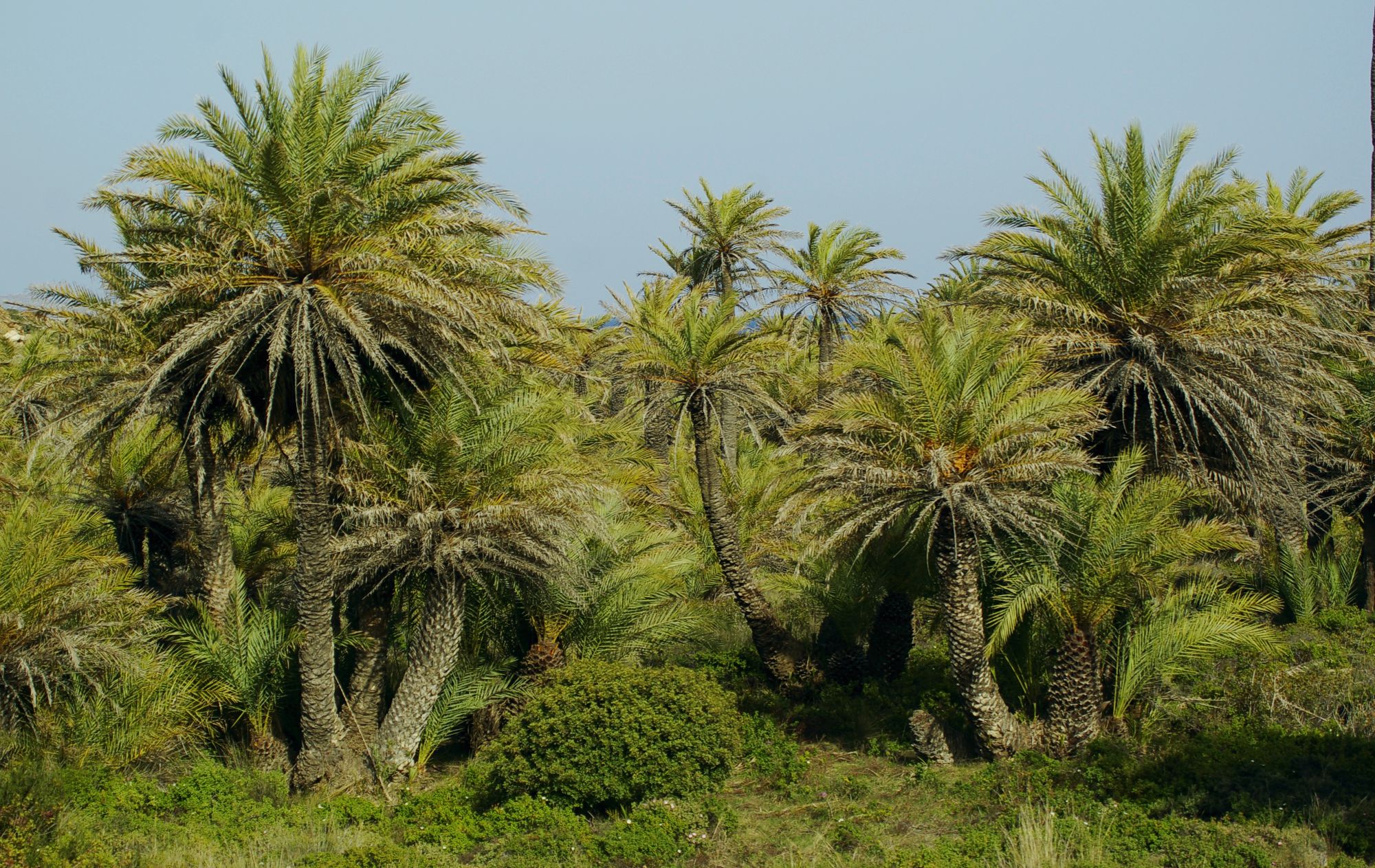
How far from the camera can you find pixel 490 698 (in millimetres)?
17000

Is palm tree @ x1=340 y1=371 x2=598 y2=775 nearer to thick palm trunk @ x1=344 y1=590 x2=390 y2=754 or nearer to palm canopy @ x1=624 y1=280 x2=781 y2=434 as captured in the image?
thick palm trunk @ x1=344 y1=590 x2=390 y2=754

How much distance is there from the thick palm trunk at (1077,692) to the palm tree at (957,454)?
2.21 ft

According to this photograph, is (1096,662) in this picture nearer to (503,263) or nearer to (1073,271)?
(1073,271)

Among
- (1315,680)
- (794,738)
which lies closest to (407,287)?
(794,738)

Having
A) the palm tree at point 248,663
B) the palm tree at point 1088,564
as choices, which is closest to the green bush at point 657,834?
the palm tree at point 1088,564

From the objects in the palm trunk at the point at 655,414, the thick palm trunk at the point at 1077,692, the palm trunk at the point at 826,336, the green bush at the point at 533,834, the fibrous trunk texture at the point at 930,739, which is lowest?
the green bush at the point at 533,834

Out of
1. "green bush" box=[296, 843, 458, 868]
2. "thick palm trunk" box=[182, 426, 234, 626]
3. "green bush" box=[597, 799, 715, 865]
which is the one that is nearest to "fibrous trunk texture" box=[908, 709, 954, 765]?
"green bush" box=[597, 799, 715, 865]

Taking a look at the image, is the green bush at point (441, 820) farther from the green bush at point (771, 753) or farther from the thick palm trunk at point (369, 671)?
the green bush at point (771, 753)

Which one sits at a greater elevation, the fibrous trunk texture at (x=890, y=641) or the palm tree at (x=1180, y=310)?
the palm tree at (x=1180, y=310)

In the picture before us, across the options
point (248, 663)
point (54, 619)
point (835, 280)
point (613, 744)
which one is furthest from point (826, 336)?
point (54, 619)

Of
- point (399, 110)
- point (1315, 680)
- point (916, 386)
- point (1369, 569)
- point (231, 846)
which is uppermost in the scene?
point (399, 110)

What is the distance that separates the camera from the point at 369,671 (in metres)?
16.4

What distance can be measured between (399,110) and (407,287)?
101 inches

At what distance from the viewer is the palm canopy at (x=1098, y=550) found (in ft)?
46.3
